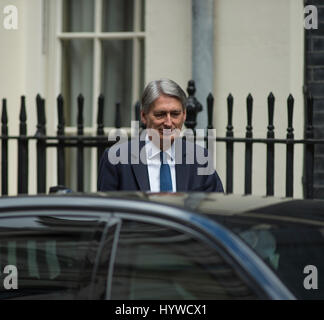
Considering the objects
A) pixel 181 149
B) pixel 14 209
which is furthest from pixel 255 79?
pixel 14 209

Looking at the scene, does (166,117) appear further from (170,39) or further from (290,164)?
(170,39)

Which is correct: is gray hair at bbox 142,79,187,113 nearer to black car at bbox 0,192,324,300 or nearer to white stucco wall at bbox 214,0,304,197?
black car at bbox 0,192,324,300

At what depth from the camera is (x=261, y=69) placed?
890cm

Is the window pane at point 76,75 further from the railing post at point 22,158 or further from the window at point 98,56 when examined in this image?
the railing post at point 22,158

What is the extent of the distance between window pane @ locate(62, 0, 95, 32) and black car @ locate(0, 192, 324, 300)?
567 cm

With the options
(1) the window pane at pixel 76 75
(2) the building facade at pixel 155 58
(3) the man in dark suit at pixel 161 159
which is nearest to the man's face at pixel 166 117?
(3) the man in dark suit at pixel 161 159

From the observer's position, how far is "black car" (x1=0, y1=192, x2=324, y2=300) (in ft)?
11.7

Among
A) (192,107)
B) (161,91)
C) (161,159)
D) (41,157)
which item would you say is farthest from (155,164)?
(41,157)

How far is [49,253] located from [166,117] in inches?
63.2

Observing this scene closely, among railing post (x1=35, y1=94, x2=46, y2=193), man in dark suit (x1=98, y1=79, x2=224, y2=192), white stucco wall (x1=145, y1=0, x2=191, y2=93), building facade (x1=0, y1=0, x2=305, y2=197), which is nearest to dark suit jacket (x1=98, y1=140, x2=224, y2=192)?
man in dark suit (x1=98, y1=79, x2=224, y2=192)

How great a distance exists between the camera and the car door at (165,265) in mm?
3557

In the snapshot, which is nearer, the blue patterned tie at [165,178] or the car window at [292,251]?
the car window at [292,251]

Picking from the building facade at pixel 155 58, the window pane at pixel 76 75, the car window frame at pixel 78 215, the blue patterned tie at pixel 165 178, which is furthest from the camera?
the window pane at pixel 76 75

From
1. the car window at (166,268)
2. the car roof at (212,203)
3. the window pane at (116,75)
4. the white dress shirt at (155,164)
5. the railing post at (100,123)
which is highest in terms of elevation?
the window pane at (116,75)
